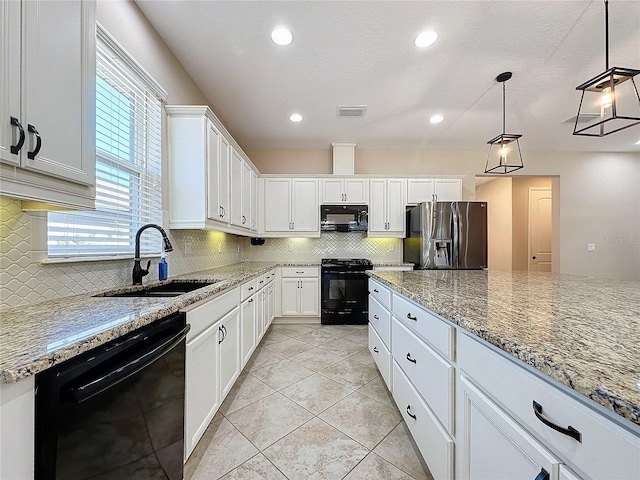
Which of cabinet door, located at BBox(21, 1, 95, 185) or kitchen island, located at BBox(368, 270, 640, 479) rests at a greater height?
cabinet door, located at BBox(21, 1, 95, 185)

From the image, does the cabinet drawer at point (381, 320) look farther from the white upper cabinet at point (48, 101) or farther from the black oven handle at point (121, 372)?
the white upper cabinet at point (48, 101)

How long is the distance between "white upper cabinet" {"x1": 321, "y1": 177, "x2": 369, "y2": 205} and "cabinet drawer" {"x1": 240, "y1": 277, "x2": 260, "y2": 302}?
204 centimetres

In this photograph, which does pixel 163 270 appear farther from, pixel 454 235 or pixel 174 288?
pixel 454 235

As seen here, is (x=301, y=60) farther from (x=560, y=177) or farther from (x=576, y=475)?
(x=560, y=177)

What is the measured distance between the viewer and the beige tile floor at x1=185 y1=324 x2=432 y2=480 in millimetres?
1443

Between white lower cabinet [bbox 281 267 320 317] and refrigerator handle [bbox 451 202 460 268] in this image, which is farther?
white lower cabinet [bbox 281 267 320 317]

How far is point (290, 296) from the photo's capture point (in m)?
4.11

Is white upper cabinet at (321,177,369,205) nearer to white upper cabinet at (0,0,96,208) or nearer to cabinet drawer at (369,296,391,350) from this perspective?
cabinet drawer at (369,296,391,350)

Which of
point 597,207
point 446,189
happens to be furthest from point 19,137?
point 597,207

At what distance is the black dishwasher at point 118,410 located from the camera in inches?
28.3

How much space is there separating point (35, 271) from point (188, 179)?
126 centimetres

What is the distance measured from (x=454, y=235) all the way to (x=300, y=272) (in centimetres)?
232

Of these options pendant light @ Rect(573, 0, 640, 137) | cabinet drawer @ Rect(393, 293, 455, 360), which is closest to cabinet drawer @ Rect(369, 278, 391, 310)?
cabinet drawer @ Rect(393, 293, 455, 360)

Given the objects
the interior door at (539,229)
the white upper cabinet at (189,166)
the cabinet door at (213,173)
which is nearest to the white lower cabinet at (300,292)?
the cabinet door at (213,173)
